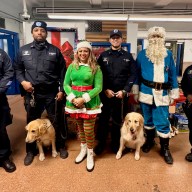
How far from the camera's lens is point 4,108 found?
229cm

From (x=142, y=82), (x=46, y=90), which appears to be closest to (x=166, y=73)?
(x=142, y=82)

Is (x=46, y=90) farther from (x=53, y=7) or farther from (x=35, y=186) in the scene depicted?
(x=53, y=7)

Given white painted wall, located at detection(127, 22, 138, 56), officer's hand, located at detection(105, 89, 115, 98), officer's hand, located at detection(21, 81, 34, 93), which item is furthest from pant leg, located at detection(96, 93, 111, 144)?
white painted wall, located at detection(127, 22, 138, 56)

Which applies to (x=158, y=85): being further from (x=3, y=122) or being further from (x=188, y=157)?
(x=3, y=122)

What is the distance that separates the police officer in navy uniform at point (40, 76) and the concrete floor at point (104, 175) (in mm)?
210

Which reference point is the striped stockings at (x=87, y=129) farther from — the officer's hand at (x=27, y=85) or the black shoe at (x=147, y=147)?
the black shoe at (x=147, y=147)

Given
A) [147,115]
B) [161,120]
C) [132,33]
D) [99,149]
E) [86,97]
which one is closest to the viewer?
[86,97]

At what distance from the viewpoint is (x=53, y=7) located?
7.51 meters

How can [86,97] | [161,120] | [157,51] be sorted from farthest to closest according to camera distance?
[161,120] < [157,51] < [86,97]

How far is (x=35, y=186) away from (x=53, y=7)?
6968 mm

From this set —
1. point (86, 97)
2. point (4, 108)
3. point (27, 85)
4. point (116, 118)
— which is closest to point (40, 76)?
point (27, 85)

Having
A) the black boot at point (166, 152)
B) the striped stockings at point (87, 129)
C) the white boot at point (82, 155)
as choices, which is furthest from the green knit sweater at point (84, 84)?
the black boot at point (166, 152)

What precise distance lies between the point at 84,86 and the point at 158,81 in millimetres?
879

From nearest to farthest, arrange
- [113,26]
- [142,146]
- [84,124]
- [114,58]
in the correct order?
1. [84,124]
2. [114,58]
3. [142,146]
4. [113,26]
